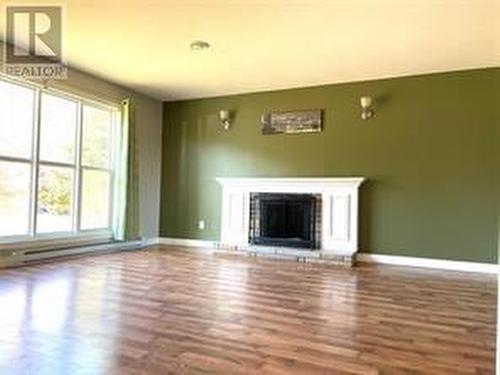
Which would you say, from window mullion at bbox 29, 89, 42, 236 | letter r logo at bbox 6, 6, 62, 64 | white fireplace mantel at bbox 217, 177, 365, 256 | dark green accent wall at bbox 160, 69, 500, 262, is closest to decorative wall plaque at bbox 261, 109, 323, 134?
dark green accent wall at bbox 160, 69, 500, 262

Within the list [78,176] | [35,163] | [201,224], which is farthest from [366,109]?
[35,163]

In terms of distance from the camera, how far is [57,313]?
2896 mm

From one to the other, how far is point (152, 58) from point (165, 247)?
304cm

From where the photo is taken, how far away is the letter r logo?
12.3 feet

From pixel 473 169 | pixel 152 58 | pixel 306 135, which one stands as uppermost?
pixel 152 58

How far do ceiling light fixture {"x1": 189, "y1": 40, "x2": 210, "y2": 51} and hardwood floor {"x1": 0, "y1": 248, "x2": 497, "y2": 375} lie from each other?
250cm

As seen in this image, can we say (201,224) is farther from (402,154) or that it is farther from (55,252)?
(402,154)

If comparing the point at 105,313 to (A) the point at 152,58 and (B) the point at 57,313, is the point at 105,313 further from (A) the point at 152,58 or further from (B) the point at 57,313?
(A) the point at 152,58

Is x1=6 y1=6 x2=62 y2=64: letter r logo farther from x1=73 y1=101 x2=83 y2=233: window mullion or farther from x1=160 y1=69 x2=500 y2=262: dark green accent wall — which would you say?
→ x1=160 y1=69 x2=500 y2=262: dark green accent wall

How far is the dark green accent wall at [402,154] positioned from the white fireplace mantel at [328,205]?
0.63ft

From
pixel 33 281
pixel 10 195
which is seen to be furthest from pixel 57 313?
pixel 10 195

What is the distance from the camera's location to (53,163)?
5.23 meters

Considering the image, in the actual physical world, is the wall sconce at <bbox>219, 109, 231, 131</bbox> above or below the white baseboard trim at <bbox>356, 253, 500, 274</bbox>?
above

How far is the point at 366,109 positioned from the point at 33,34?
415cm
